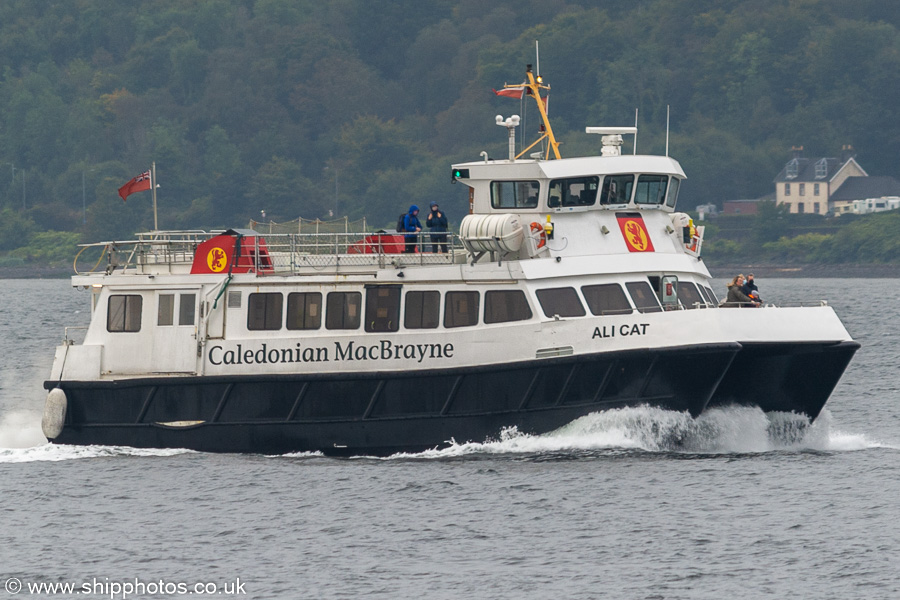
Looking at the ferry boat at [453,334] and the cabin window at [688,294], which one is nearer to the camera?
the ferry boat at [453,334]

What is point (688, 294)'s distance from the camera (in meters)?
27.1

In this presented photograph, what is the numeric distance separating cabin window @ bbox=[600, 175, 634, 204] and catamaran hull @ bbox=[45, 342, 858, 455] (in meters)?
3.36

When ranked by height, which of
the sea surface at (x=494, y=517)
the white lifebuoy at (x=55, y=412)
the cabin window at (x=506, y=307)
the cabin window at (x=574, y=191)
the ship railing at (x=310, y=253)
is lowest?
the sea surface at (x=494, y=517)

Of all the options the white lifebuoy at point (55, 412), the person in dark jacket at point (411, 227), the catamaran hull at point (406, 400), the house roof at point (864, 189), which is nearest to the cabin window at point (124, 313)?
the catamaran hull at point (406, 400)

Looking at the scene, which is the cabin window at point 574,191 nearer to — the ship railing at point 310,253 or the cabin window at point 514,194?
the cabin window at point 514,194

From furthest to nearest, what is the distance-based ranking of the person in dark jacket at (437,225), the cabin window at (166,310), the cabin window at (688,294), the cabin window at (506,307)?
the person in dark jacket at (437,225) → the cabin window at (166,310) → the cabin window at (688,294) → the cabin window at (506,307)

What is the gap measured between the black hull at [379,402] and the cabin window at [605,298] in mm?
1079

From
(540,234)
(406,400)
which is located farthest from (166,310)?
(540,234)

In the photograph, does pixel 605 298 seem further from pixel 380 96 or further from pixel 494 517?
pixel 380 96

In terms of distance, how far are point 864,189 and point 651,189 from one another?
388 ft

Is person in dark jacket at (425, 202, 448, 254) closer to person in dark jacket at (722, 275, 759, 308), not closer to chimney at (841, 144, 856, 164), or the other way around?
person in dark jacket at (722, 275, 759, 308)

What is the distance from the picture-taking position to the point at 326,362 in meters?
26.9

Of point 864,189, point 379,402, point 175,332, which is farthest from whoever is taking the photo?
point 864,189

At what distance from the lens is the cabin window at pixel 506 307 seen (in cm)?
2625
